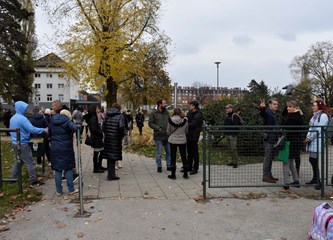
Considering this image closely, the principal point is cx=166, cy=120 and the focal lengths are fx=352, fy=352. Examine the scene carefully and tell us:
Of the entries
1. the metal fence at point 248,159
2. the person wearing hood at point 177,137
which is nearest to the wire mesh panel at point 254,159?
the metal fence at point 248,159

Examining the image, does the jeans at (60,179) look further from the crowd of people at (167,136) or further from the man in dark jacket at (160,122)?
the man in dark jacket at (160,122)

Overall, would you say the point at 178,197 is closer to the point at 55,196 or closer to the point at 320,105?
the point at 55,196

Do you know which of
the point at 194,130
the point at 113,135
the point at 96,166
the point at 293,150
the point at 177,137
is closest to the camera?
the point at 293,150

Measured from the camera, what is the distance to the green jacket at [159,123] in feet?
29.0

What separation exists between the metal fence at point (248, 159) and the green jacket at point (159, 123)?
1786mm

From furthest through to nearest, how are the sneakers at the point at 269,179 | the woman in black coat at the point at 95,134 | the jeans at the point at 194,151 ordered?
the woman in black coat at the point at 95,134, the jeans at the point at 194,151, the sneakers at the point at 269,179

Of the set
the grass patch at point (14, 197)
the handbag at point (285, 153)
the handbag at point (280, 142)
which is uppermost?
the handbag at point (280, 142)

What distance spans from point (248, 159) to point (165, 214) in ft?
9.24

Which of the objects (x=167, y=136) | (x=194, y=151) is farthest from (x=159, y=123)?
(x=194, y=151)

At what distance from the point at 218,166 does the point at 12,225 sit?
397 cm

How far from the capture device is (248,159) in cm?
752

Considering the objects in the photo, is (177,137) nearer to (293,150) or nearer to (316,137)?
(293,150)

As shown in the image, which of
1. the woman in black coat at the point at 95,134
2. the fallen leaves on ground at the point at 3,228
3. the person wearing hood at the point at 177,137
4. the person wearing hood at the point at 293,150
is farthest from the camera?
the woman in black coat at the point at 95,134

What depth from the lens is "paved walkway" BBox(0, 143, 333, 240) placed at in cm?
465
